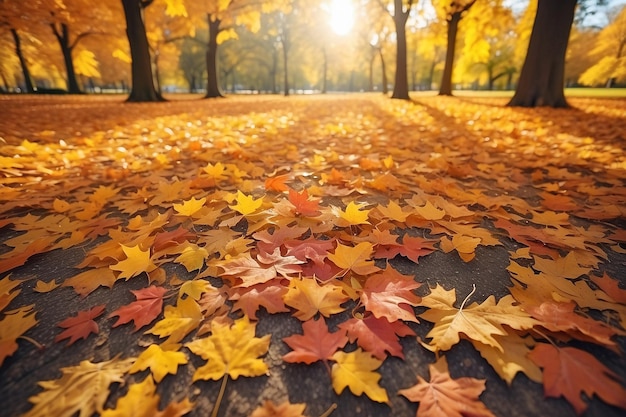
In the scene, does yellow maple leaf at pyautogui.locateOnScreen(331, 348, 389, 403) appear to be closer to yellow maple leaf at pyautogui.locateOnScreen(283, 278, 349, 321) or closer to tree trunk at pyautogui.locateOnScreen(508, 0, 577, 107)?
yellow maple leaf at pyautogui.locateOnScreen(283, 278, 349, 321)

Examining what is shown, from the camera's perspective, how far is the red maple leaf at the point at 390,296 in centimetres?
101

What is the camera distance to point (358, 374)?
848mm

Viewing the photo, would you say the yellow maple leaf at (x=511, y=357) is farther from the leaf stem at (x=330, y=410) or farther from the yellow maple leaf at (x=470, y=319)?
the leaf stem at (x=330, y=410)

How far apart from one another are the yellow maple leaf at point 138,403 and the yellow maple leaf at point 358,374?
18.5 inches

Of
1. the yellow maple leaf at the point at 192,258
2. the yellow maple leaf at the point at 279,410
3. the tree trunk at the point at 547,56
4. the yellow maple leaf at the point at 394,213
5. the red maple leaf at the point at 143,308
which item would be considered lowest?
the yellow maple leaf at the point at 279,410

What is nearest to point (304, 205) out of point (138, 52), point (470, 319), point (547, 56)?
point (470, 319)

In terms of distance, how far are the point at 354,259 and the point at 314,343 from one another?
418mm

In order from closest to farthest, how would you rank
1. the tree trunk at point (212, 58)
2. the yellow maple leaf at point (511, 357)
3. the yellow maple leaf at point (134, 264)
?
the yellow maple leaf at point (511, 357) < the yellow maple leaf at point (134, 264) < the tree trunk at point (212, 58)

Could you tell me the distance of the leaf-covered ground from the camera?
812 millimetres

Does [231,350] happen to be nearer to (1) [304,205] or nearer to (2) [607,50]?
Result: (1) [304,205]

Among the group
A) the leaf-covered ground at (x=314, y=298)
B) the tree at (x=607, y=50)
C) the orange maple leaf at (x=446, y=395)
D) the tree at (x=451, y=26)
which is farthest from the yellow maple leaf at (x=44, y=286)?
the tree at (x=607, y=50)

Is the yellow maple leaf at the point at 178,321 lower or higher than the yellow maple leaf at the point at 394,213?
lower

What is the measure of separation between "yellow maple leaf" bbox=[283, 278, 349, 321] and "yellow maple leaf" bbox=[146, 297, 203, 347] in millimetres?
316

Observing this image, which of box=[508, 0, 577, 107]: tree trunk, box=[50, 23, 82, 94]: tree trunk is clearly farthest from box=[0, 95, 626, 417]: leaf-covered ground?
box=[50, 23, 82, 94]: tree trunk
